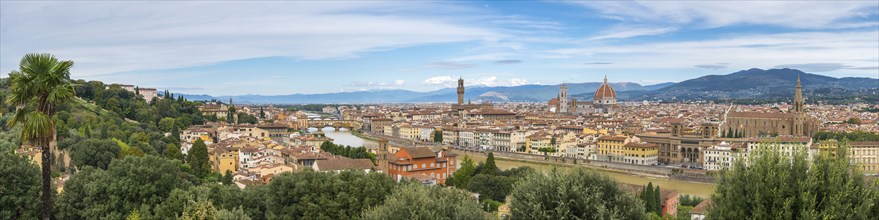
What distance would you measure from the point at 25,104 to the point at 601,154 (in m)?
32.7

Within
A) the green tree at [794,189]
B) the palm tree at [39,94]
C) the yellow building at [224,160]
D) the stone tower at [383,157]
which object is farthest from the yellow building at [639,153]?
the palm tree at [39,94]

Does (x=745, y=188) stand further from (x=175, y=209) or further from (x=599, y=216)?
(x=175, y=209)

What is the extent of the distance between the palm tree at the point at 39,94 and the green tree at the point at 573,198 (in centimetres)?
448

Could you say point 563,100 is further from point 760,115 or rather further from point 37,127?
point 37,127

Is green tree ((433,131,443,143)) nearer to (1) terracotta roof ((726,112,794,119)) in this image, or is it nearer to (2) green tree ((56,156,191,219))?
(1) terracotta roof ((726,112,794,119))

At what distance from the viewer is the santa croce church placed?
41938 mm

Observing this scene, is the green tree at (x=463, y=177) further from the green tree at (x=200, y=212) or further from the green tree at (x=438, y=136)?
the green tree at (x=438, y=136)

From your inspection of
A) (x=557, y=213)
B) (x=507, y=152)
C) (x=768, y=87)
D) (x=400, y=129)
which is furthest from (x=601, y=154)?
(x=768, y=87)

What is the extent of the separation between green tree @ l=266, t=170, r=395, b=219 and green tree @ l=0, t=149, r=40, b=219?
3.44 m

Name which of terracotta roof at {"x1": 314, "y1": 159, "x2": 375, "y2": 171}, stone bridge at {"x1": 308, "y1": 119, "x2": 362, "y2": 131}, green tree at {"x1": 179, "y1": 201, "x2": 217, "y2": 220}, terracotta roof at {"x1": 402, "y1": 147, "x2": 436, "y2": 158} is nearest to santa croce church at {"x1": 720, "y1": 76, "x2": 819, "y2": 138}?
terracotta roof at {"x1": 402, "y1": 147, "x2": 436, "y2": 158}

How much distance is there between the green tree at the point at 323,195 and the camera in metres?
11.8

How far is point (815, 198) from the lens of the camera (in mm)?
5676

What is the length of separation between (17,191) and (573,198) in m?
8.21

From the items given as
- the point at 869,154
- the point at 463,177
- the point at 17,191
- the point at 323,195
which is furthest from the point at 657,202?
the point at 869,154
